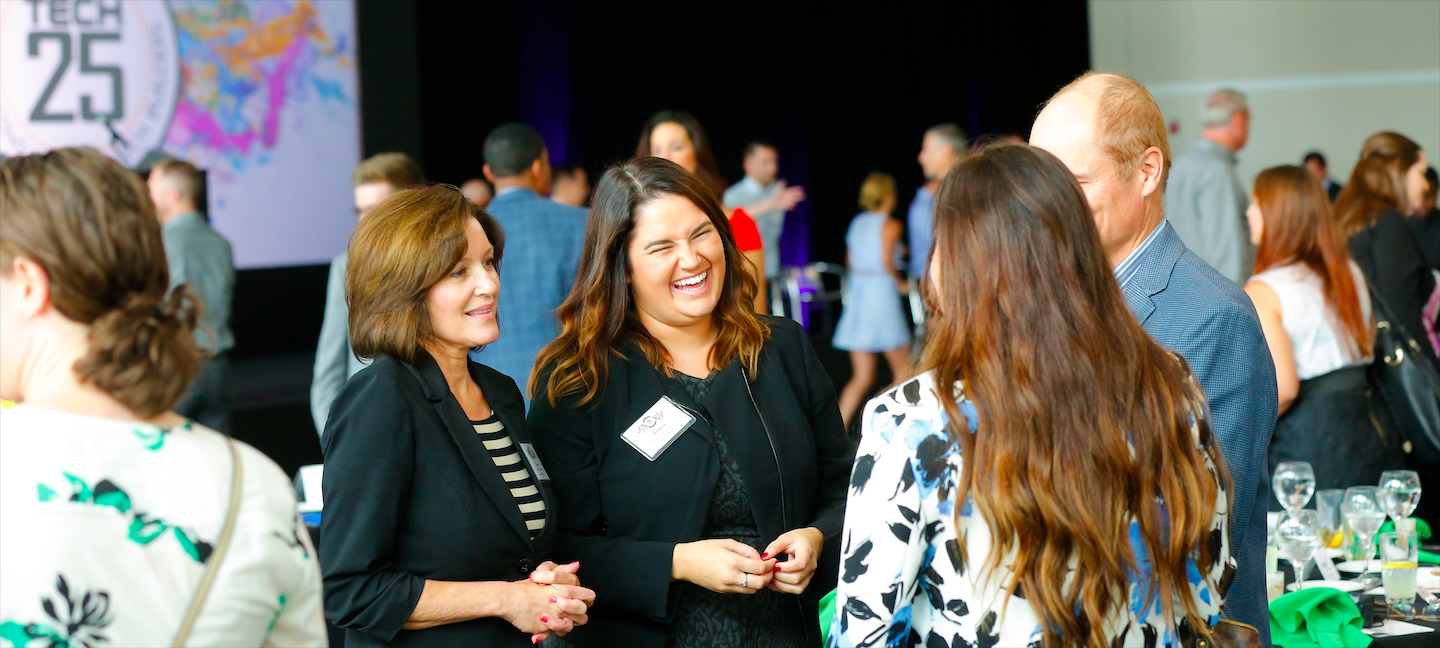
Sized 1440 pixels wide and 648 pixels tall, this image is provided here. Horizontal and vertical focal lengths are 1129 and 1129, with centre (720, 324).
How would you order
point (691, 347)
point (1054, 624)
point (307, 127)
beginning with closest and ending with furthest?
1. point (1054, 624)
2. point (691, 347)
3. point (307, 127)

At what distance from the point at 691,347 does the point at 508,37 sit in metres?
7.89

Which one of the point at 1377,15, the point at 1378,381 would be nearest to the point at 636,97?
the point at 1377,15

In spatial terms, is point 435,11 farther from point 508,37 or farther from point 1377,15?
point 1377,15

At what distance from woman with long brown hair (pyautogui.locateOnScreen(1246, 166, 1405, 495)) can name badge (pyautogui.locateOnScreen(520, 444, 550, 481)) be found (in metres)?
2.20

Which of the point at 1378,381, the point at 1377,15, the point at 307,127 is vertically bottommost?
the point at 1378,381

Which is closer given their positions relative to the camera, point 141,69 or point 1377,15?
point 141,69

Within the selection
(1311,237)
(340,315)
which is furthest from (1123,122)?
(340,315)

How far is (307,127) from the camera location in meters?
7.30

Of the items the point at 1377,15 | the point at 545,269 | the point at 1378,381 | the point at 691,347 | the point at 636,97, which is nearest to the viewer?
the point at 691,347

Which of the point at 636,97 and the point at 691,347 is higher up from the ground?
the point at 636,97

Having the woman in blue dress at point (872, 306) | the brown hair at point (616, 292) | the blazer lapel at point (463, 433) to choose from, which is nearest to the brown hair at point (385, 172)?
the brown hair at point (616, 292)

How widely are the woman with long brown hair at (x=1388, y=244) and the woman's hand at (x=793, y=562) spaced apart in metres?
3.19

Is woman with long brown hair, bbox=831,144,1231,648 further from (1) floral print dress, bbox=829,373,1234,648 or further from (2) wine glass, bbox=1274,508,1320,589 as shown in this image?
(2) wine glass, bbox=1274,508,1320,589

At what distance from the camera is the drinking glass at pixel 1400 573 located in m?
2.18
